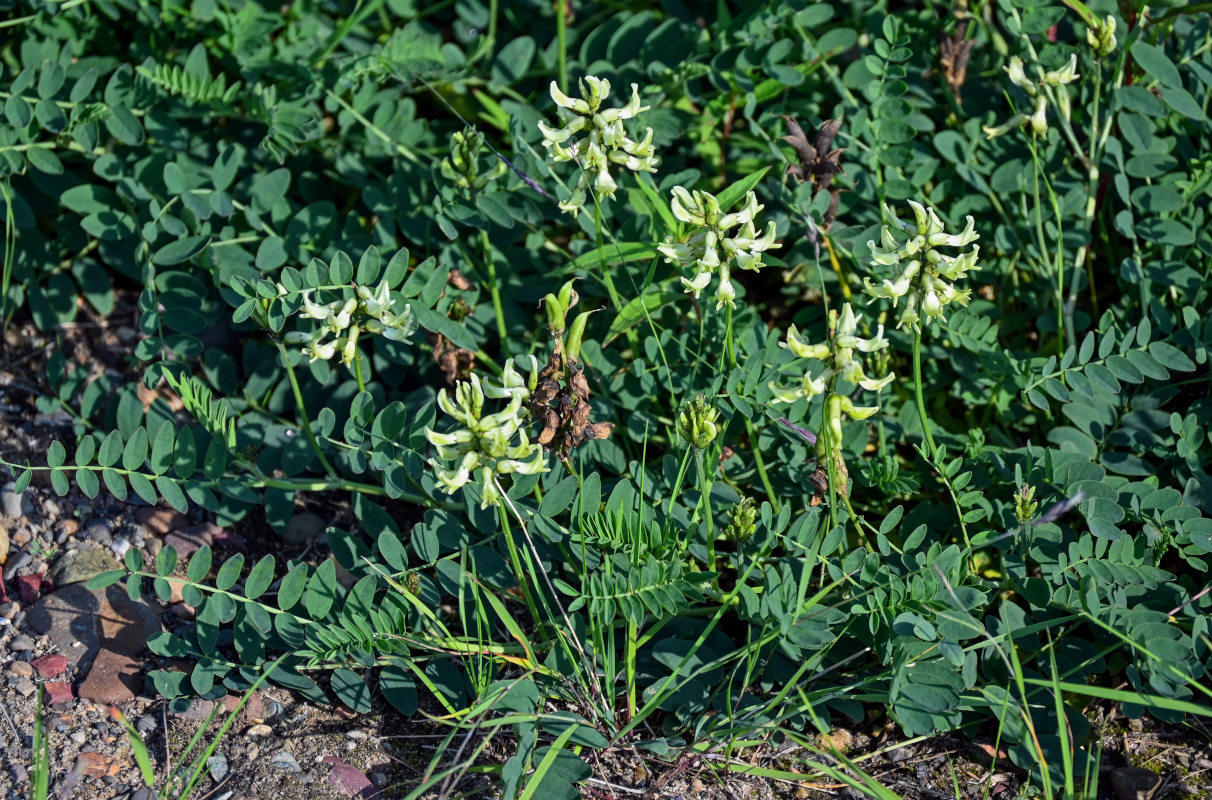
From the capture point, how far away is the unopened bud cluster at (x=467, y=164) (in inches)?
114

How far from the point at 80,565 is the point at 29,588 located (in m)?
0.13

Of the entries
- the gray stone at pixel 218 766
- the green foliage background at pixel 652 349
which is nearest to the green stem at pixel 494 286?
the green foliage background at pixel 652 349

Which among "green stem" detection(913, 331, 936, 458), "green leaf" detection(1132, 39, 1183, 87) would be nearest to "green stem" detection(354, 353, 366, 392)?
"green stem" detection(913, 331, 936, 458)

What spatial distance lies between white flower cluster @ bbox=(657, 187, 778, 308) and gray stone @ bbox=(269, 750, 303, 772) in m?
1.35

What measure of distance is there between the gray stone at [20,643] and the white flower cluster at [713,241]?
176cm

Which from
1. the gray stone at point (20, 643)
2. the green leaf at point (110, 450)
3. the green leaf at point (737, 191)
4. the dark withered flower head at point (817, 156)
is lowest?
the gray stone at point (20, 643)

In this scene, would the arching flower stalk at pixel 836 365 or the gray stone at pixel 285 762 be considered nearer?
the arching flower stalk at pixel 836 365

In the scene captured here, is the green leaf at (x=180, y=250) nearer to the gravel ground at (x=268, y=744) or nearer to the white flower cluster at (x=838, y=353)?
the gravel ground at (x=268, y=744)

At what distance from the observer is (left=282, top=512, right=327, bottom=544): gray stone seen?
3021 mm

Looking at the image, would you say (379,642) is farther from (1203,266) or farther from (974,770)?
(1203,266)

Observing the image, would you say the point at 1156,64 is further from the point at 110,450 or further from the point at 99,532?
the point at 99,532

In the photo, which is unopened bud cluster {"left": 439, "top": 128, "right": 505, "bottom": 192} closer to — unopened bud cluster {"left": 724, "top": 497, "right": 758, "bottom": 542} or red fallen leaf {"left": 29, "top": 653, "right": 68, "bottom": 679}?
unopened bud cluster {"left": 724, "top": 497, "right": 758, "bottom": 542}

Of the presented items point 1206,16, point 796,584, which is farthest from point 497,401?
point 1206,16

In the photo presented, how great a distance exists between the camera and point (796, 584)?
8.50ft
